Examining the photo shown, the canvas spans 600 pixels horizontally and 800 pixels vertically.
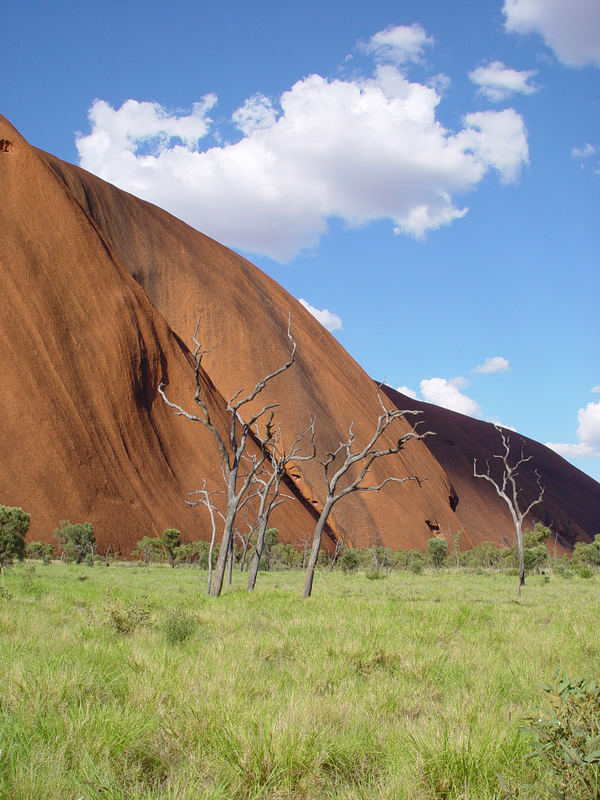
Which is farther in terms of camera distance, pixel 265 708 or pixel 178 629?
pixel 178 629

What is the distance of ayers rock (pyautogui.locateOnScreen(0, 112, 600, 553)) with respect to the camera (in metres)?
39.4

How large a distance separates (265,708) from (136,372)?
152 ft

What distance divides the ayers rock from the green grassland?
33.7m

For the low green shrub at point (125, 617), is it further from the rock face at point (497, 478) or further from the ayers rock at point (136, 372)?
the rock face at point (497, 478)

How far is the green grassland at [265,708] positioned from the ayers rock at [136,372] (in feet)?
111

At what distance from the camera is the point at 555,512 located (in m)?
92.6

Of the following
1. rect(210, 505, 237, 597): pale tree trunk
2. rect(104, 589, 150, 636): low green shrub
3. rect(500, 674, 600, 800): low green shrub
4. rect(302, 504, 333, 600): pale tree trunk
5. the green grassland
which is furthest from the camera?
rect(302, 504, 333, 600): pale tree trunk

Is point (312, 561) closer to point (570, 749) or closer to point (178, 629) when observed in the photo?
point (178, 629)

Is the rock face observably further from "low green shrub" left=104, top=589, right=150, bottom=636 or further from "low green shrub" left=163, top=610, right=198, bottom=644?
"low green shrub" left=163, top=610, right=198, bottom=644

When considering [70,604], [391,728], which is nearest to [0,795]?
[391,728]

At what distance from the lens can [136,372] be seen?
4794 centimetres

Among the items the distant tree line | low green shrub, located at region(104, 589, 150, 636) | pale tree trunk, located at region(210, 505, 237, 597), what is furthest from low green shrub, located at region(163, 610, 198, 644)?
the distant tree line

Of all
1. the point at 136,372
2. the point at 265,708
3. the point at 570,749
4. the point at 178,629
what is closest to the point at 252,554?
the point at 136,372

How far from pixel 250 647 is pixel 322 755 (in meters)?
2.63
